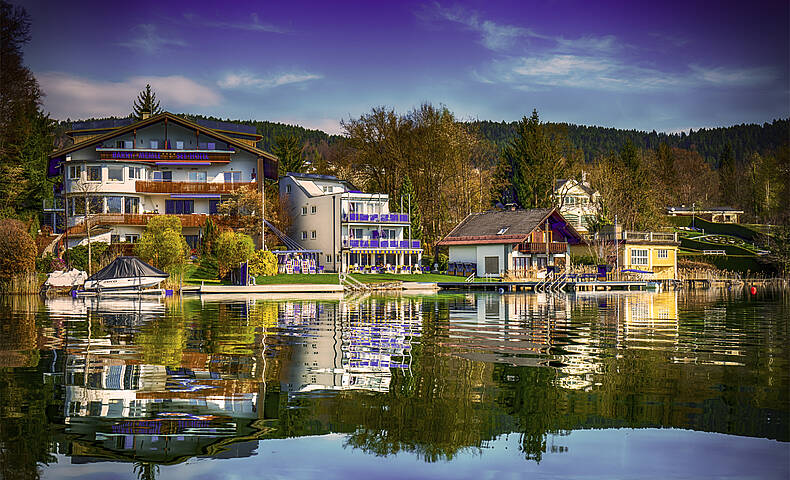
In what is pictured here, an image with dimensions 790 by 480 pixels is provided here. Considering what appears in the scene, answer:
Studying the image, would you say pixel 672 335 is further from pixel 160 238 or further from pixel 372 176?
pixel 372 176

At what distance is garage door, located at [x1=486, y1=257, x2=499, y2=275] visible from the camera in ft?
249

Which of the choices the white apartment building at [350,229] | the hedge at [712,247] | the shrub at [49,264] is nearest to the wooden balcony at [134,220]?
the white apartment building at [350,229]

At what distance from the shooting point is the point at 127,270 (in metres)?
51.0

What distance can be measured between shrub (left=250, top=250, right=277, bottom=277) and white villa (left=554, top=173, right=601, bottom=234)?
172ft

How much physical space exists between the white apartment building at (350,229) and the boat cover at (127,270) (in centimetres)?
2504

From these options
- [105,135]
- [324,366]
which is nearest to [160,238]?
[105,135]

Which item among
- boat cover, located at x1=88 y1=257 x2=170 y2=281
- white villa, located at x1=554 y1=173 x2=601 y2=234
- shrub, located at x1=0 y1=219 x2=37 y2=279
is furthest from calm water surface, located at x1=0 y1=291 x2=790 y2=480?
white villa, located at x1=554 y1=173 x2=601 y2=234

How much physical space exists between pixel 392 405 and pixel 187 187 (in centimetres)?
6613

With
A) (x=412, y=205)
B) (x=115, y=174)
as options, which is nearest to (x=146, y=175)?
(x=115, y=174)

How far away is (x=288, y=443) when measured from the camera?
32.4ft

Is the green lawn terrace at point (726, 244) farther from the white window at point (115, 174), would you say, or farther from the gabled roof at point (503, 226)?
the white window at point (115, 174)

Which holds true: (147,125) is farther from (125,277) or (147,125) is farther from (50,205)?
(125,277)

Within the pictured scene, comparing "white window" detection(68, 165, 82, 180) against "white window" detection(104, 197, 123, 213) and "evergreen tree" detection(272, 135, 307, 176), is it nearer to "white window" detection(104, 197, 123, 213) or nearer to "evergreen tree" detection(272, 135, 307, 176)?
"white window" detection(104, 197, 123, 213)

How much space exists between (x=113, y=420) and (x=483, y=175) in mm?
82259
